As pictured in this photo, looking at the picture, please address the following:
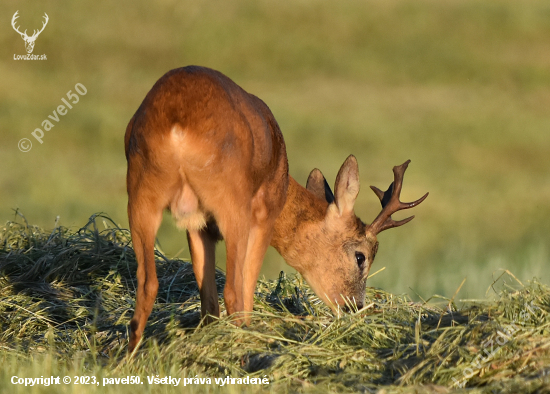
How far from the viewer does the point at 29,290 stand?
7.73 m

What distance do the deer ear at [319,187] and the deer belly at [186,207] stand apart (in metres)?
2.52

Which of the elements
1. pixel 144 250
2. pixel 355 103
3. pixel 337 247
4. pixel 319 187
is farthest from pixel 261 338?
pixel 355 103

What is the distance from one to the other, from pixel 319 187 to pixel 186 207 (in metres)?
2.79

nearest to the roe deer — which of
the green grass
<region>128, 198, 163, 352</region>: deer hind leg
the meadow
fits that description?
<region>128, 198, 163, 352</region>: deer hind leg

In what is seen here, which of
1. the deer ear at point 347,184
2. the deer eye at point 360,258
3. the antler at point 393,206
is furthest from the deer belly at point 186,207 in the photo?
the antler at point 393,206

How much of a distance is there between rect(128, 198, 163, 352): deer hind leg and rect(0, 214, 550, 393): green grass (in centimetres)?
23

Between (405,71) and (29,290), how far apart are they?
24.8 metres

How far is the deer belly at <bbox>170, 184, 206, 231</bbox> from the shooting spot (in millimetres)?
6043

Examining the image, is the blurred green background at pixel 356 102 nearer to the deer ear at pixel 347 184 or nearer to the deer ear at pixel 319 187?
the deer ear at pixel 319 187

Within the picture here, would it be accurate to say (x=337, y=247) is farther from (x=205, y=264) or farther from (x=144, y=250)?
(x=144, y=250)

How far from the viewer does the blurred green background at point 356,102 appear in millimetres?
17812

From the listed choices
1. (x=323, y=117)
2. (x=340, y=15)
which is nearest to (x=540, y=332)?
(x=323, y=117)

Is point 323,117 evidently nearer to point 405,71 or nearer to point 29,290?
point 405,71

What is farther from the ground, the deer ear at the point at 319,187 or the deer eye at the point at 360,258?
the deer ear at the point at 319,187
